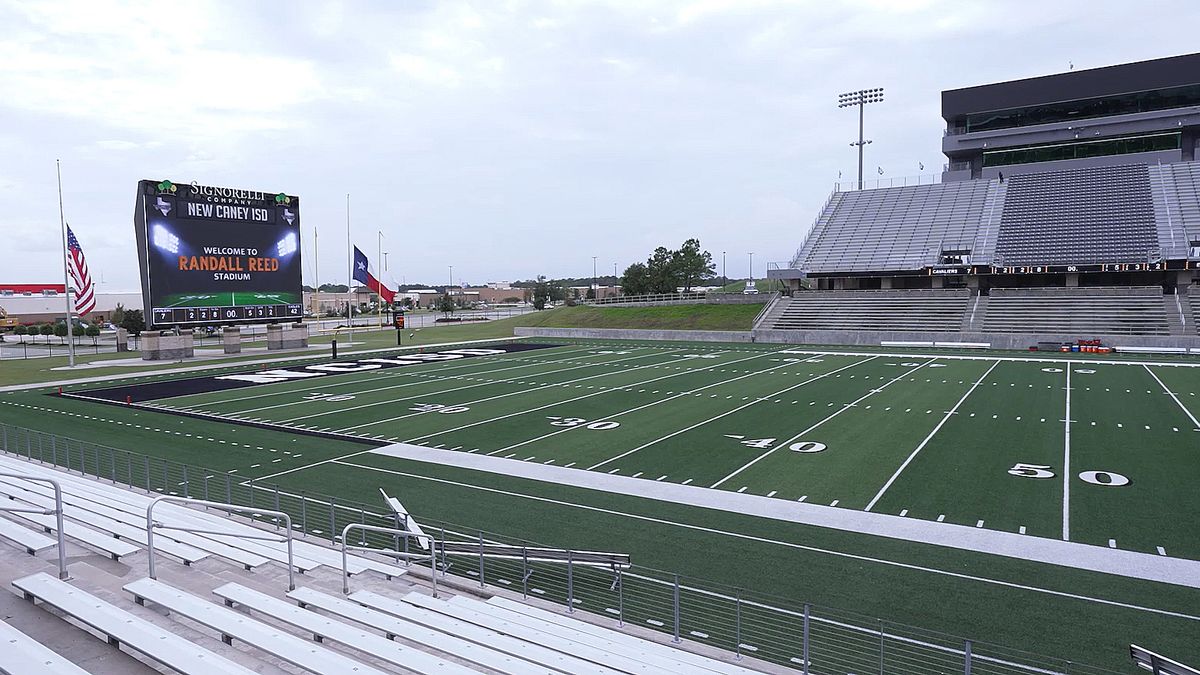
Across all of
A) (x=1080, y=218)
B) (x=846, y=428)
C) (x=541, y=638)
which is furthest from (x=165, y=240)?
(x=1080, y=218)

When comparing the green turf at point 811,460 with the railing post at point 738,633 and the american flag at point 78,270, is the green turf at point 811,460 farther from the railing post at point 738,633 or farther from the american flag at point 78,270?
the american flag at point 78,270

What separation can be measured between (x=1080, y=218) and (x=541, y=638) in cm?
6117

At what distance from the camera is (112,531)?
902cm

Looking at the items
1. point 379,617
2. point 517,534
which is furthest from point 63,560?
point 517,534

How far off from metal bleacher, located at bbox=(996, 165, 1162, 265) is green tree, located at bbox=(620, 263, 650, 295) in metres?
34.3

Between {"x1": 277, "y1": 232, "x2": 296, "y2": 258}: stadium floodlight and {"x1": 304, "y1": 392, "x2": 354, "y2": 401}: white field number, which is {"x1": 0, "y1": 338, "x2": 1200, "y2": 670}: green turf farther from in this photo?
{"x1": 277, "y1": 232, "x2": 296, "y2": 258}: stadium floodlight

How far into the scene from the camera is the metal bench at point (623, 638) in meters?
6.51

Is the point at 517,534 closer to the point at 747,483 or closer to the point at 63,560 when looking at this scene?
the point at 747,483

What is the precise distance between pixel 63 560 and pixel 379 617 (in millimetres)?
3196

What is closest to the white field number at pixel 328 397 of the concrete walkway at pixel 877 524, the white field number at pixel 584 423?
the white field number at pixel 584 423

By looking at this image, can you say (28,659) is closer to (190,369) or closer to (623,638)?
(623,638)

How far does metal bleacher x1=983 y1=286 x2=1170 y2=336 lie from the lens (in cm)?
4241

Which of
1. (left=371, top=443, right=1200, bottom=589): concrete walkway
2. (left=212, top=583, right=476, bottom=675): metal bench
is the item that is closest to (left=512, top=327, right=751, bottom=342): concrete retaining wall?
(left=371, top=443, right=1200, bottom=589): concrete walkway

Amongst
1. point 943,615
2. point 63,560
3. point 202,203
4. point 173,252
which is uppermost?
point 202,203
